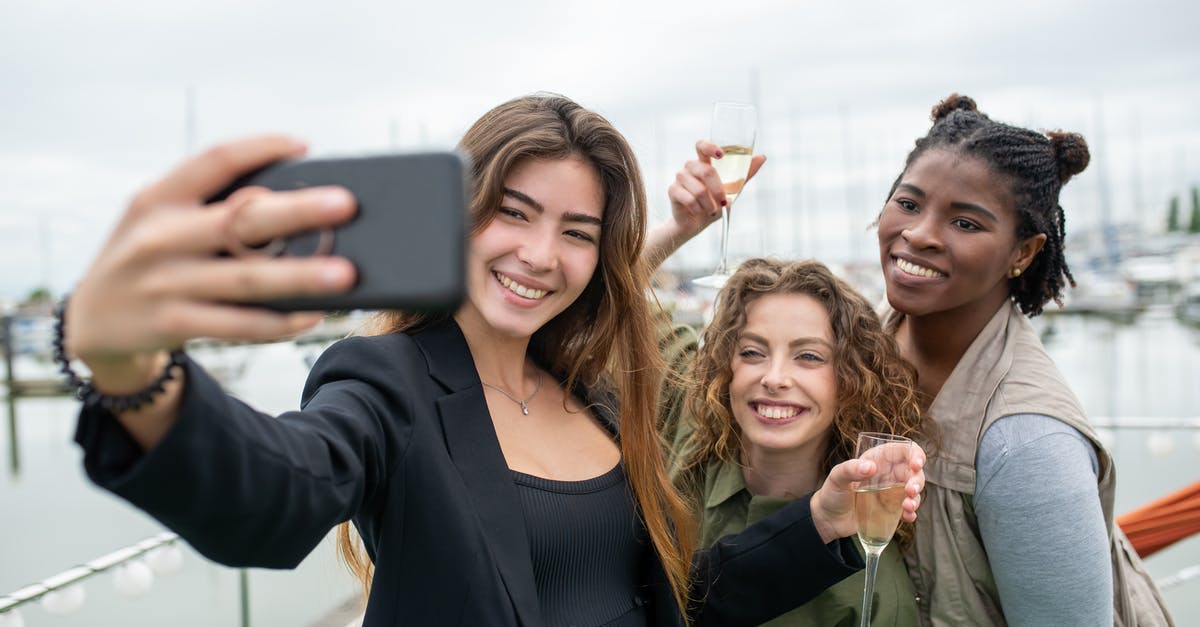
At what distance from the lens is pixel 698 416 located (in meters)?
2.50

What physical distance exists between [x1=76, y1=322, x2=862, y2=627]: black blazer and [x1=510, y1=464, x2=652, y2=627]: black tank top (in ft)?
0.24

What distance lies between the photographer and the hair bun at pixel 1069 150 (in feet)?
7.60

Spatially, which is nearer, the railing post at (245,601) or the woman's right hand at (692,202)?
the woman's right hand at (692,202)

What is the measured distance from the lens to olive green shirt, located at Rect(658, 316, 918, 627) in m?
2.11

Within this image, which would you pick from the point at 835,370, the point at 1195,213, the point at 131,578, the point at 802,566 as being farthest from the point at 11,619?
the point at 1195,213

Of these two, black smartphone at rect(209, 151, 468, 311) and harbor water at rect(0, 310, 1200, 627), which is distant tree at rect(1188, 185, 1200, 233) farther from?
black smartphone at rect(209, 151, 468, 311)

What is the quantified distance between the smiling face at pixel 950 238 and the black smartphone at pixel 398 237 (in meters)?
1.77

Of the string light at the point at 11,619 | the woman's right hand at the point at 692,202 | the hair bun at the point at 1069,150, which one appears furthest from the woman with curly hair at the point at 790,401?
the string light at the point at 11,619

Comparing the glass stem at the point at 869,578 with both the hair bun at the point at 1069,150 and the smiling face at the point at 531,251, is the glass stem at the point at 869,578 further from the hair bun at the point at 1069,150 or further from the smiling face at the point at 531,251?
the hair bun at the point at 1069,150

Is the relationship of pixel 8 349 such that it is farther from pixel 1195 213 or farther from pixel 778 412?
pixel 1195 213

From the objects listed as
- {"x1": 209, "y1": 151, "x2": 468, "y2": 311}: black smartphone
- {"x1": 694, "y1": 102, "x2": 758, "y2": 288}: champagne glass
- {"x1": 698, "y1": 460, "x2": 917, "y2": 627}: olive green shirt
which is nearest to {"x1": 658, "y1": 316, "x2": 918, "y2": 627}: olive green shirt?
{"x1": 698, "y1": 460, "x2": 917, "y2": 627}: olive green shirt

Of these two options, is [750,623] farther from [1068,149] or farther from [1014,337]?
[1068,149]

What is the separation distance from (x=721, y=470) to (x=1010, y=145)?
118 cm

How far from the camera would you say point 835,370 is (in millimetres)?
2289
